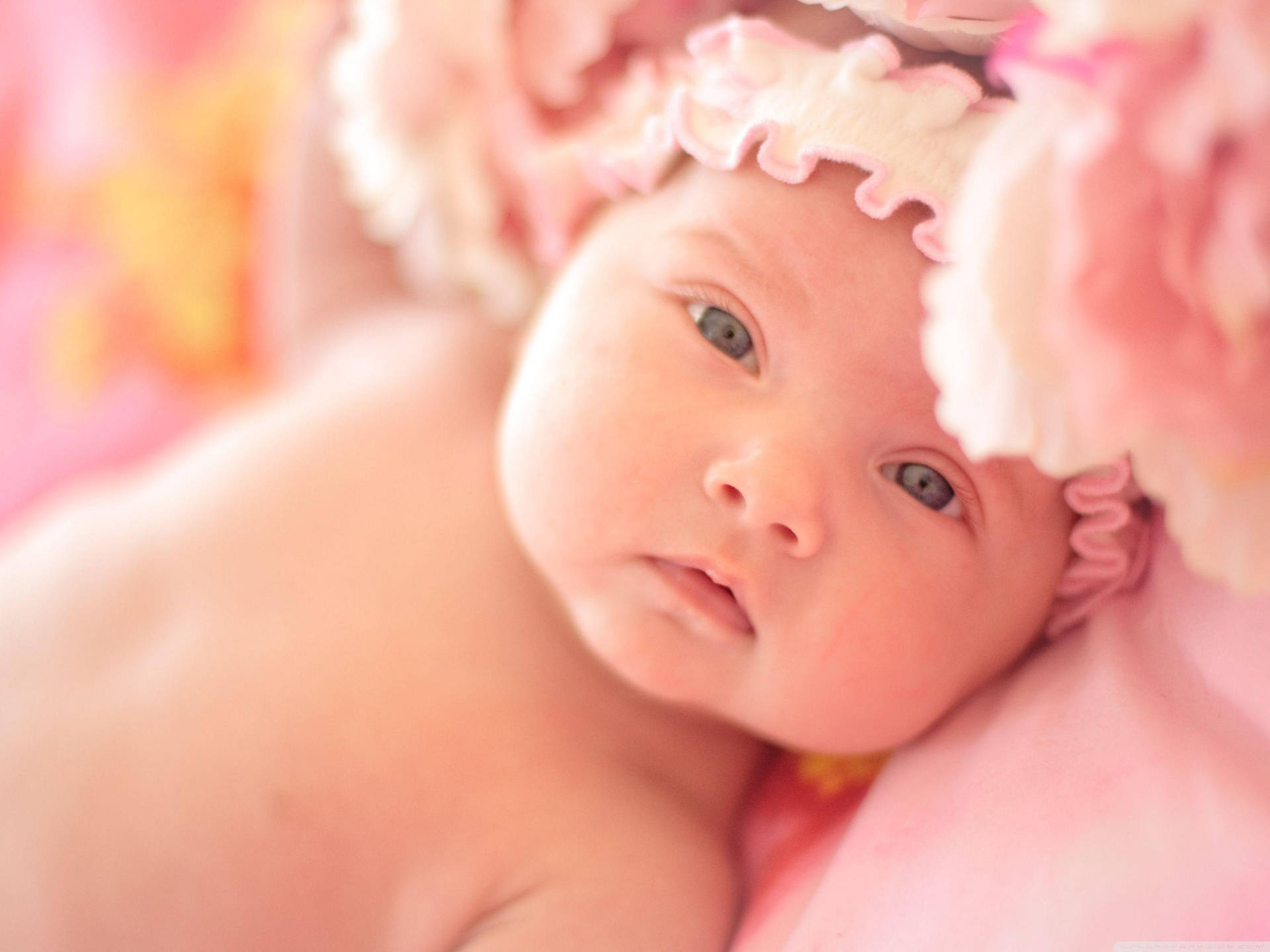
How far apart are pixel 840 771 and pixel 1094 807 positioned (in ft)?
1.09

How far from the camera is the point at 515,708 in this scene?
1.02 m

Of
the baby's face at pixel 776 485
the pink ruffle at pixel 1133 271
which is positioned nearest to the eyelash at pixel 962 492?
the baby's face at pixel 776 485

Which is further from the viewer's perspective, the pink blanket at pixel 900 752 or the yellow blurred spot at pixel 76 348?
the yellow blurred spot at pixel 76 348

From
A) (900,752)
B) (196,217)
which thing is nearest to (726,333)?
(900,752)

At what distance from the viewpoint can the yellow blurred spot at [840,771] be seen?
→ 1062mm

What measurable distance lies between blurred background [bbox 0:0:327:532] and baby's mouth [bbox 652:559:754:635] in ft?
2.82

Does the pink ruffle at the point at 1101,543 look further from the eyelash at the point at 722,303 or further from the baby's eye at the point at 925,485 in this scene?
the eyelash at the point at 722,303

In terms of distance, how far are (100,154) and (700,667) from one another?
3.86ft

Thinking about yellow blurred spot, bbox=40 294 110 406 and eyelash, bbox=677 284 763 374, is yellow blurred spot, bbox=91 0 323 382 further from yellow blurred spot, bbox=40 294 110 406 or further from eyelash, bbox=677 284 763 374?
eyelash, bbox=677 284 763 374

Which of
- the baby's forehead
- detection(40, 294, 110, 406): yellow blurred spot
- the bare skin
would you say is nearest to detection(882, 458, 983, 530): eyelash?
the baby's forehead

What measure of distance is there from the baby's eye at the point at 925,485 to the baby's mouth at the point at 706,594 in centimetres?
15

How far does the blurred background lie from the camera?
1507 millimetres

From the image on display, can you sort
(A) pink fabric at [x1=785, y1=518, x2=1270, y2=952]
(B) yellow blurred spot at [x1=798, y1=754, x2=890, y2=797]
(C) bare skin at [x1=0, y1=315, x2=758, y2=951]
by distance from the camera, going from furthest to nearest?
(B) yellow blurred spot at [x1=798, y1=754, x2=890, y2=797] → (C) bare skin at [x1=0, y1=315, x2=758, y2=951] → (A) pink fabric at [x1=785, y1=518, x2=1270, y2=952]

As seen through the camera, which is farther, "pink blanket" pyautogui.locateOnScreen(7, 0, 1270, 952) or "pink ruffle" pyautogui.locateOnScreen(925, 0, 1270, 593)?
"pink blanket" pyautogui.locateOnScreen(7, 0, 1270, 952)
